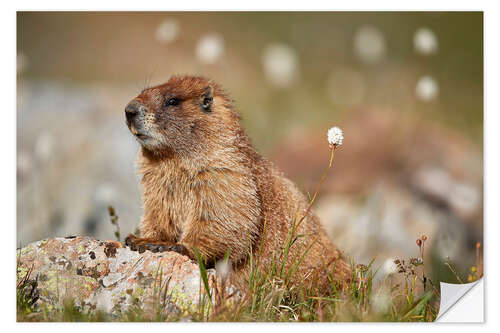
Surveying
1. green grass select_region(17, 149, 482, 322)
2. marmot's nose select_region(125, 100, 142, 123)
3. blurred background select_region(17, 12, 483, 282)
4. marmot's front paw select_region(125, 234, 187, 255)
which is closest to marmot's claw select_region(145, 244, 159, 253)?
marmot's front paw select_region(125, 234, 187, 255)

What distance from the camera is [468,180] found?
16.3 feet

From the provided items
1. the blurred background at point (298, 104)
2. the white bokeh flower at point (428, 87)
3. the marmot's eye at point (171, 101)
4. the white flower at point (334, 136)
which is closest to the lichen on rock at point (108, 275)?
the blurred background at point (298, 104)

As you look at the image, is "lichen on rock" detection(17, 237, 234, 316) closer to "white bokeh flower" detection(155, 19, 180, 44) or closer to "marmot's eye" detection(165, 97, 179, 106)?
"marmot's eye" detection(165, 97, 179, 106)

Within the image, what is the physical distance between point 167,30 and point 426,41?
217cm

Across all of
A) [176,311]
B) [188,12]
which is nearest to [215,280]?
[176,311]

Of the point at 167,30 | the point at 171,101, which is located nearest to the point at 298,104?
the point at 167,30

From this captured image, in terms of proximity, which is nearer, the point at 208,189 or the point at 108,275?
the point at 108,275

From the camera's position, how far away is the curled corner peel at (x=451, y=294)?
427 cm

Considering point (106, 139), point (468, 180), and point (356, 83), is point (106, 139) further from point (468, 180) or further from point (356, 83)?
point (468, 180)

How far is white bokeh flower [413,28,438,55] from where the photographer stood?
16.0 feet

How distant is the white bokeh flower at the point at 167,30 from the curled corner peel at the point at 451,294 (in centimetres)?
294

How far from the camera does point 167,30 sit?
4883mm

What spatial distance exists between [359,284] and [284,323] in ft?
1.91

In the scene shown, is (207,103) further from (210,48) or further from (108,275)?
(108,275)
